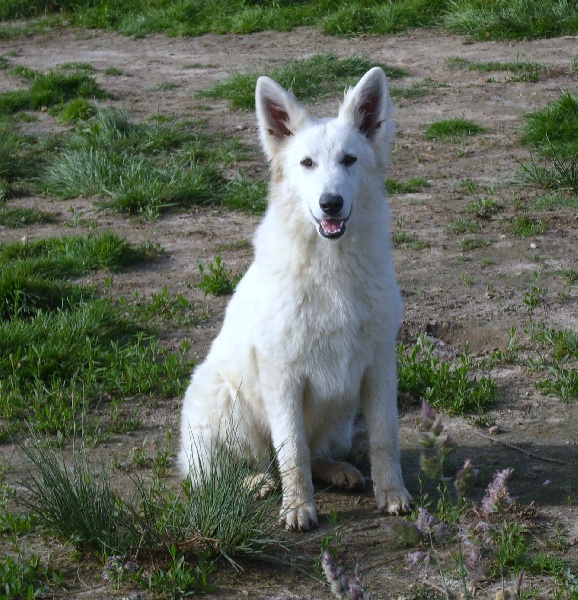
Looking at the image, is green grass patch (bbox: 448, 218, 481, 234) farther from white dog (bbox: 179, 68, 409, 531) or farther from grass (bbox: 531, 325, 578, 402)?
white dog (bbox: 179, 68, 409, 531)

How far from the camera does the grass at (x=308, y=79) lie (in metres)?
10.5

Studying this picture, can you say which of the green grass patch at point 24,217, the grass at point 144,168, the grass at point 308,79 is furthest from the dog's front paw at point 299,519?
the grass at point 308,79

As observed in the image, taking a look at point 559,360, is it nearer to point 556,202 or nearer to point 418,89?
point 556,202

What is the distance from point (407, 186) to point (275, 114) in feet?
13.1

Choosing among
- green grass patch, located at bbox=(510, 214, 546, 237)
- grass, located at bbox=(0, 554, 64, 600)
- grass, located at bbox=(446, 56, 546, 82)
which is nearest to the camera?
grass, located at bbox=(0, 554, 64, 600)

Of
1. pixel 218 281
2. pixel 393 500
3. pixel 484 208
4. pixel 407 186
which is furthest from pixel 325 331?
pixel 407 186

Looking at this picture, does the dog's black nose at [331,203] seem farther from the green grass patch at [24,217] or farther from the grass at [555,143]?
the green grass patch at [24,217]

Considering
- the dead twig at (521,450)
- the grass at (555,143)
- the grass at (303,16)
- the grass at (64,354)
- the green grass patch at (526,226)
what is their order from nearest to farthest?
the dead twig at (521,450)
the grass at (64,354)
the green grass patch at (526,226)
the grass at (555,143)
the grass at (303,16)

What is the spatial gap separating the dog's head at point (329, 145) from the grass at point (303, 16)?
812 cm

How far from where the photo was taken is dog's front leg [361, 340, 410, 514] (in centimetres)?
432

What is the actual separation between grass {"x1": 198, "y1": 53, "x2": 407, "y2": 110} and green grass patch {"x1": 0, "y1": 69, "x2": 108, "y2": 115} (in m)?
1.30

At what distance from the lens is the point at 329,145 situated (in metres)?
4.39

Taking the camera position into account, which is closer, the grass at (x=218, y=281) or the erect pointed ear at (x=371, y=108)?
the erect pointed ear at (x=371, y=108)

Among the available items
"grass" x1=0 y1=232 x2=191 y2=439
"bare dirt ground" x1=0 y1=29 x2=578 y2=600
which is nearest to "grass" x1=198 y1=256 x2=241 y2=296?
"bare dirt ground" x1=0 y1=29 x2=578 y2=600
